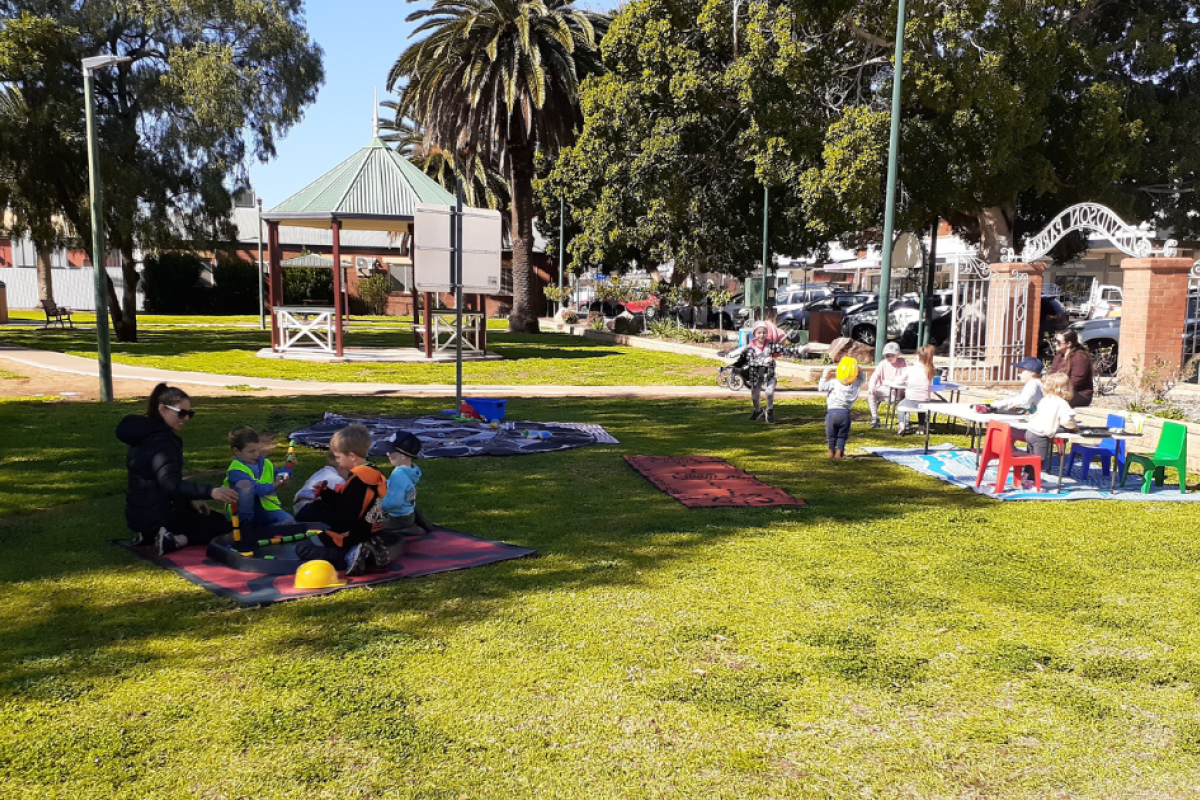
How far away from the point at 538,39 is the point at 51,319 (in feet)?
68.0

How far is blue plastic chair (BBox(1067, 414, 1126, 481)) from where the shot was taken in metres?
8.75

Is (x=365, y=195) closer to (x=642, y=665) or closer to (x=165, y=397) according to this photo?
(x=165, y=397)

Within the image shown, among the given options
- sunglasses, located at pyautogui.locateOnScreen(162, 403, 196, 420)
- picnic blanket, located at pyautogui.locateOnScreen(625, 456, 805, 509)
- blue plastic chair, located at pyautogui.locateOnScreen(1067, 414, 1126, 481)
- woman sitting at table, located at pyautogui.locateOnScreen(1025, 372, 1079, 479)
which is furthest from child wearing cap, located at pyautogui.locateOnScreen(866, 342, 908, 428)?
sunglasses, located at pyautogui.locateOnScreen(162, 403, 196, 420)

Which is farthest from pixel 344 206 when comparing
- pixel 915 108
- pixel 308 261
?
pixel 915 108

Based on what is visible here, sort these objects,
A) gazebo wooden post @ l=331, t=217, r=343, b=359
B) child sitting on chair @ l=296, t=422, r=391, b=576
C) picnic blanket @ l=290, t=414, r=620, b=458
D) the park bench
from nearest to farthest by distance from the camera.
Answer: child sitting on chair @ l=296, t=422, r=391, b=576, picnic blanket @ l=290, t=414, r=620, b=458, gazebo wooden post @ l=331, t=217, r=343, b=359, the park bench

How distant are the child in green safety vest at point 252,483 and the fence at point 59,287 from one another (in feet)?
143

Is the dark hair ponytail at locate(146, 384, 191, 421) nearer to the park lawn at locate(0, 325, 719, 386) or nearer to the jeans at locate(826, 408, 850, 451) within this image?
the jeans at locate(826, 408, 850, 451)

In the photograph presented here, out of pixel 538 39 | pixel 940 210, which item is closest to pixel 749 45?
pixel 940 210

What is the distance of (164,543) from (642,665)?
11.5 ft

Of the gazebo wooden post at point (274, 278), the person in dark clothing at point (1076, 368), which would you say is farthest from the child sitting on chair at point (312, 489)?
the gazebo wooden post at point (274, 278)

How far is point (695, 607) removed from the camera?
5.24 metres

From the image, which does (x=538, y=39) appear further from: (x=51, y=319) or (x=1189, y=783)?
(x=1189, y=783)

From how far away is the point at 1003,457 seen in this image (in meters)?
8.45

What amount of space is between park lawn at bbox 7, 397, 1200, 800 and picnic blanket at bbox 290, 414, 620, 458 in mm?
2633
